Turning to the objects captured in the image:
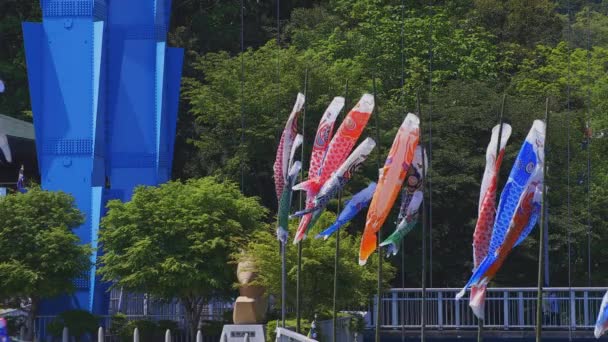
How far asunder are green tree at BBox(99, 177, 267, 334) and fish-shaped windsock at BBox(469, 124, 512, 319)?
11325 millimetres

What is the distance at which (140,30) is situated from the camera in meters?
34.9

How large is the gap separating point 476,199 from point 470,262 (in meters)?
1.79

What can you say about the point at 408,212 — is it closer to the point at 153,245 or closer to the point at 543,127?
the point at 543,127

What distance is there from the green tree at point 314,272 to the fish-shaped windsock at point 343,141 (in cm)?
566

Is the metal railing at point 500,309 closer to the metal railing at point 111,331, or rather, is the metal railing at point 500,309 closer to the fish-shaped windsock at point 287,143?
the metal railing at point 111,331

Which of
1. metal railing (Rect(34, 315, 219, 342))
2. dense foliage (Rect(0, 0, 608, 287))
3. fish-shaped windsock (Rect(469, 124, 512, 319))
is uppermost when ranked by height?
dense foliage (Rect(0, 0, 608, 287))

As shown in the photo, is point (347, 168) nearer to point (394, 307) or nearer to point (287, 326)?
point (287, 326)

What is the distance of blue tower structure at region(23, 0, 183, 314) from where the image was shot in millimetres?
33781

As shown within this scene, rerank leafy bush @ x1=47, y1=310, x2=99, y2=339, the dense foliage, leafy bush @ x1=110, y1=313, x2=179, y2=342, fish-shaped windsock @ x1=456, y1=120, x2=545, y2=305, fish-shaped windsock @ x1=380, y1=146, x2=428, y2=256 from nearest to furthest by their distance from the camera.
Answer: fish-shaped windsock @ x1=456, y1=120, x2=545, y2=305
fish-shaped windsock @ x1=380, y1=146, x2=428, y2=256
leafy bush @ x1=47, y1=310, x2=99, y2=339
leafy bush @ x1=110, y1=313, x2=179, y2=342
the dense foliage

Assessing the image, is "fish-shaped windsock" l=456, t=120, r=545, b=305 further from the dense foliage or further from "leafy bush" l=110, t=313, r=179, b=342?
the dense foliage

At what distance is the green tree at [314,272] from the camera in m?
29.4

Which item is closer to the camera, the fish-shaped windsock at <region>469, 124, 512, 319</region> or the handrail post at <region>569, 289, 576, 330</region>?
the fish-shaped windsock at <region>469, 124, 512, 319</region>

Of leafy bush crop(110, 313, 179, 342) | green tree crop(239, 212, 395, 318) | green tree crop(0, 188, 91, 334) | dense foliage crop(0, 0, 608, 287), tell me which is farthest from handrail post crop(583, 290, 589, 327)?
green tree crop(0, 188, 91, 334)

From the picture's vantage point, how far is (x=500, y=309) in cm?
3572
